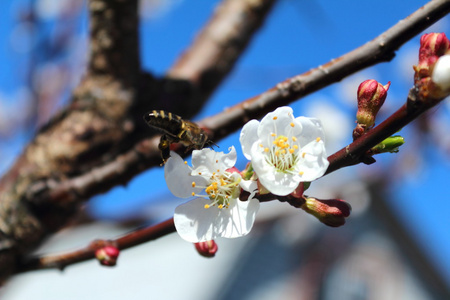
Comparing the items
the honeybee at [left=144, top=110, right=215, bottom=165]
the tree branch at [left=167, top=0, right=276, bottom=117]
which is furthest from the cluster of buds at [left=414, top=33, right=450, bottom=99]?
the tree branch at [left=167, top=0, right=276, bottom=117]

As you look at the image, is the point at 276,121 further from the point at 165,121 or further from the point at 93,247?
the point at 93,247

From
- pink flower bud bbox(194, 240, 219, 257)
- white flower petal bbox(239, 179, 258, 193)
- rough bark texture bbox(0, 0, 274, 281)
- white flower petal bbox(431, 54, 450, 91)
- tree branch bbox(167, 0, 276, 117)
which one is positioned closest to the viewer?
white flower petal bbox(431, 54, 450, 91)

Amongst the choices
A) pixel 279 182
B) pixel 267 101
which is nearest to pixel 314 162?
pixel 279 182

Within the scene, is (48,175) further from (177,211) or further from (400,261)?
(400,261)

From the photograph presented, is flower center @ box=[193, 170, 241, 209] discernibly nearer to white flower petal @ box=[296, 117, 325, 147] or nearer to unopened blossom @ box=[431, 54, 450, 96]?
white flower petal @ box=[296, 117, 325, 147]

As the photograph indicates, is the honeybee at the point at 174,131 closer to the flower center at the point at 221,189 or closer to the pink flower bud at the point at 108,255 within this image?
the flower center at the point at 221,189

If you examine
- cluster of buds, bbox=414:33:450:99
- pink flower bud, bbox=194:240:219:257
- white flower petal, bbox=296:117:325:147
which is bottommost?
pink flower bud, bbox=194:240:219:257

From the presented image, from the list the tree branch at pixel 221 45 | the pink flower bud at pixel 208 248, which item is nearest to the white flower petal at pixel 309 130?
the pink flower bud at pixel 208 248

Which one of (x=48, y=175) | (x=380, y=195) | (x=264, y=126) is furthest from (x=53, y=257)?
(x=380, y=195)
